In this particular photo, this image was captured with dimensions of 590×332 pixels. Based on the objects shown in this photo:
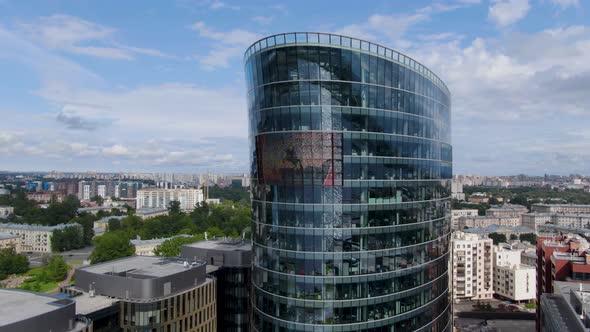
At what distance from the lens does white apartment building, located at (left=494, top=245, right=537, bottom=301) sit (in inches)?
4783

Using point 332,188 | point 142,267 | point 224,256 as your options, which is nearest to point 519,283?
point 224,256

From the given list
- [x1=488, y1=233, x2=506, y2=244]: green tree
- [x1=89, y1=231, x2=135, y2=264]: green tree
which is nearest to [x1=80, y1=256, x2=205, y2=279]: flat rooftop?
[x1=89, y1=231, x2=135, y2=264]: green tree

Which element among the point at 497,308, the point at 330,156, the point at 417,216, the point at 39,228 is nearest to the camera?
the point at 330,156

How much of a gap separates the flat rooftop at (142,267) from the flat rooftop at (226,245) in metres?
10.2

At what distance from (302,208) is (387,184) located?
376 inches

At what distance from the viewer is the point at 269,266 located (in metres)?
46.2

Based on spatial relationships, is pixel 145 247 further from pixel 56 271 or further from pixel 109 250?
pixel 56 271

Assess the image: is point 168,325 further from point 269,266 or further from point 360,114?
point 360,114

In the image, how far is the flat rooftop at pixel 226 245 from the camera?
236ft

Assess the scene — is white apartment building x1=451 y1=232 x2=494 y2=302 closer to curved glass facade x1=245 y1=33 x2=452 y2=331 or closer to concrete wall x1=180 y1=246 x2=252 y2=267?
concrete wall x1=180 y1=246 x2=252 y2=267

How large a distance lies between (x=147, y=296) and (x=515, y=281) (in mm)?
107209

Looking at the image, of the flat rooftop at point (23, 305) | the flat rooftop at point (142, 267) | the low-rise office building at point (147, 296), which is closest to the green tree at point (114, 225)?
the flat rooftop at point (142, 267)

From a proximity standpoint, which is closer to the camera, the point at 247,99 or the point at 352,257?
the point at 352,257

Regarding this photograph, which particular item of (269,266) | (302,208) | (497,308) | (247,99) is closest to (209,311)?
(269,266)
